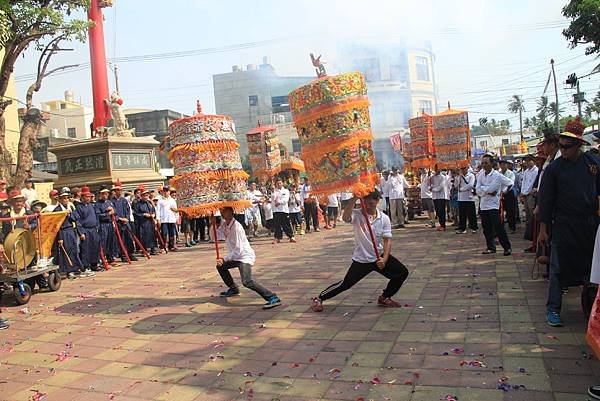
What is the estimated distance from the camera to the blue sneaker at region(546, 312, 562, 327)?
4.64 m

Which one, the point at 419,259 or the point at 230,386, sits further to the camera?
the point at 419,259

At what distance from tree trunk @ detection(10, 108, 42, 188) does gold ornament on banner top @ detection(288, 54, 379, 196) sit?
11.8m

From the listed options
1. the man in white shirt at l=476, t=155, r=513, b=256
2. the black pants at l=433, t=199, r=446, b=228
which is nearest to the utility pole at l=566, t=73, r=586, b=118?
the black pants at l=433, t=199, r=446, b=228

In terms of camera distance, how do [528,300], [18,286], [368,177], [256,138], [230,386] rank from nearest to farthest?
[230,386], [528,300], [368,177], [18,286], [256,138]

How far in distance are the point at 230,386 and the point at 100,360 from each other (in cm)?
169

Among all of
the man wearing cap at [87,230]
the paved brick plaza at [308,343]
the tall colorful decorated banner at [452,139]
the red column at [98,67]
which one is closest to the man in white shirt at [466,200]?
the tall colorful decorated banner at [452,139]

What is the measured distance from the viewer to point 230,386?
404 centimetres

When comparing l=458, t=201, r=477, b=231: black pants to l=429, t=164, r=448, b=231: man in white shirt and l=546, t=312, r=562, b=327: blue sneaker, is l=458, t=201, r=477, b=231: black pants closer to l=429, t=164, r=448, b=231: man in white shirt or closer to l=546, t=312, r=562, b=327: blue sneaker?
l=429, t=164, r=448, b=231: man in white shirt

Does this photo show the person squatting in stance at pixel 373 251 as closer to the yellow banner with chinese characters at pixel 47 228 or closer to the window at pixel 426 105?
the yellow banner with chinese characters at pixel 47 228

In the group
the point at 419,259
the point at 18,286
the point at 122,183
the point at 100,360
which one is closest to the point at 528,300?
the point at 419,259

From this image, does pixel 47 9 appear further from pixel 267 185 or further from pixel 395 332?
pixel 395 332

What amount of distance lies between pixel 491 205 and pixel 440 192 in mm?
4107

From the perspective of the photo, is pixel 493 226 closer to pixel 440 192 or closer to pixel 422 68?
pixel 440 192

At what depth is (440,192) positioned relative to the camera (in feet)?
40.8
